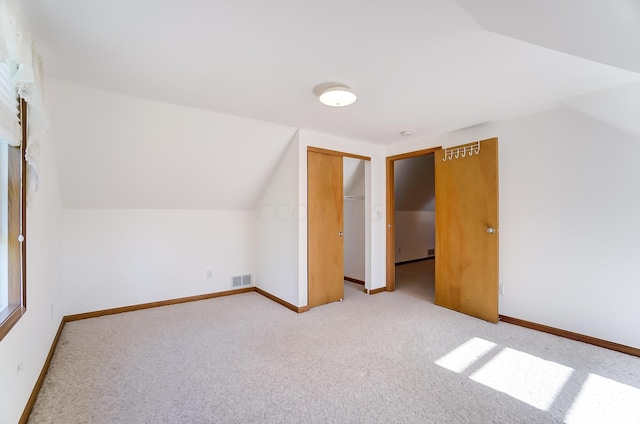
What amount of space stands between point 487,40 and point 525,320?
270 centimetres

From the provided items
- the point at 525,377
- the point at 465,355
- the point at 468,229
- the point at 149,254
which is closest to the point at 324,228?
the point at 468,229

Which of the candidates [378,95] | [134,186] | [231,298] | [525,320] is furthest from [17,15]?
[525,320]

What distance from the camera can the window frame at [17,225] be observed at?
1559 millimetres

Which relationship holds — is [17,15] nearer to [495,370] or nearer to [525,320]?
[495,370]

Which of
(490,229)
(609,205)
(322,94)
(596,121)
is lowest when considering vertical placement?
(490,229)

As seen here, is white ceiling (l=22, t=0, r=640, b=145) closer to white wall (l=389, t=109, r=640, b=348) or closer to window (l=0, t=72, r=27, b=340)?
white wall (l=389, t=109, r=640, b=348)

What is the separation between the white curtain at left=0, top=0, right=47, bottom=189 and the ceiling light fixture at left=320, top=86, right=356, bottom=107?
5.64ft

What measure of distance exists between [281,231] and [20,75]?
2666 mm

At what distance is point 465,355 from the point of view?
230 cm

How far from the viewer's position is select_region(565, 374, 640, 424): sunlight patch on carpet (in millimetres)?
1604

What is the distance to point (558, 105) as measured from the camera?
2.65 meters

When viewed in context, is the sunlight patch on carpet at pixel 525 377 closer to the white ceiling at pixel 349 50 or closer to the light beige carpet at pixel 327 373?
the light beige carpet at pixel 327 373

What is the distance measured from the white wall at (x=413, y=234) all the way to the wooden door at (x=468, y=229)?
8.97 ft

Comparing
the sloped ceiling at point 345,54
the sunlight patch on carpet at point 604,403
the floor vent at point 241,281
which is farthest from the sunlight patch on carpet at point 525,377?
the floor vent at point 241,281
